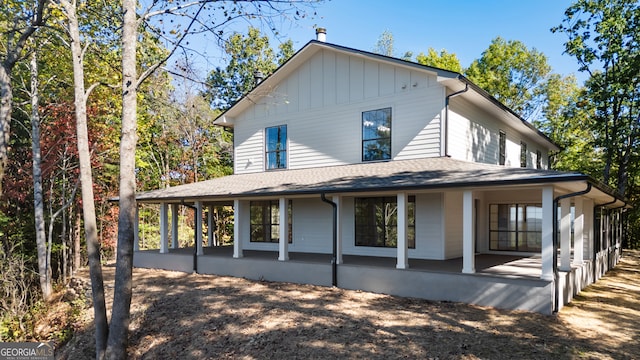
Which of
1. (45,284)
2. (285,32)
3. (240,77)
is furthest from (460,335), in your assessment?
(240,77)

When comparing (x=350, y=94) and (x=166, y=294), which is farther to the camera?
(x=350, y=94)

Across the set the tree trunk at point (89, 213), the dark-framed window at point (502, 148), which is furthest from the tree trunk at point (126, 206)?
the dark-framed window at point (502, 148)

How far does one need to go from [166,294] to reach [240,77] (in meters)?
20.0

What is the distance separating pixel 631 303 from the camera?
27.9 feet

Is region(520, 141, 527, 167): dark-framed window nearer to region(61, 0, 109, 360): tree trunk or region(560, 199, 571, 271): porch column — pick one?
region(560, 199, 571, 271): porch column

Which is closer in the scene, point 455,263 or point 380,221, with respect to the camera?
point 455,263

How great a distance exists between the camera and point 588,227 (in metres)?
11.1

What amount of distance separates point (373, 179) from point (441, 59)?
20.6 metres

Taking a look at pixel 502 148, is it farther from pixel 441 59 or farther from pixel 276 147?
pixel 441 59

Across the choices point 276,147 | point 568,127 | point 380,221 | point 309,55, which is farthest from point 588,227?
point 568,127

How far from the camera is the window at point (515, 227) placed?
41.1 feet

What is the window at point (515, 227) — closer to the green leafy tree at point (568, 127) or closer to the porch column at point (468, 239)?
the porch column at point (468, 239)

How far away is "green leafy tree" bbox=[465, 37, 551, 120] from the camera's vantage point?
88.1 feet

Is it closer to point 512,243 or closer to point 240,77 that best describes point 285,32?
point 512,243
